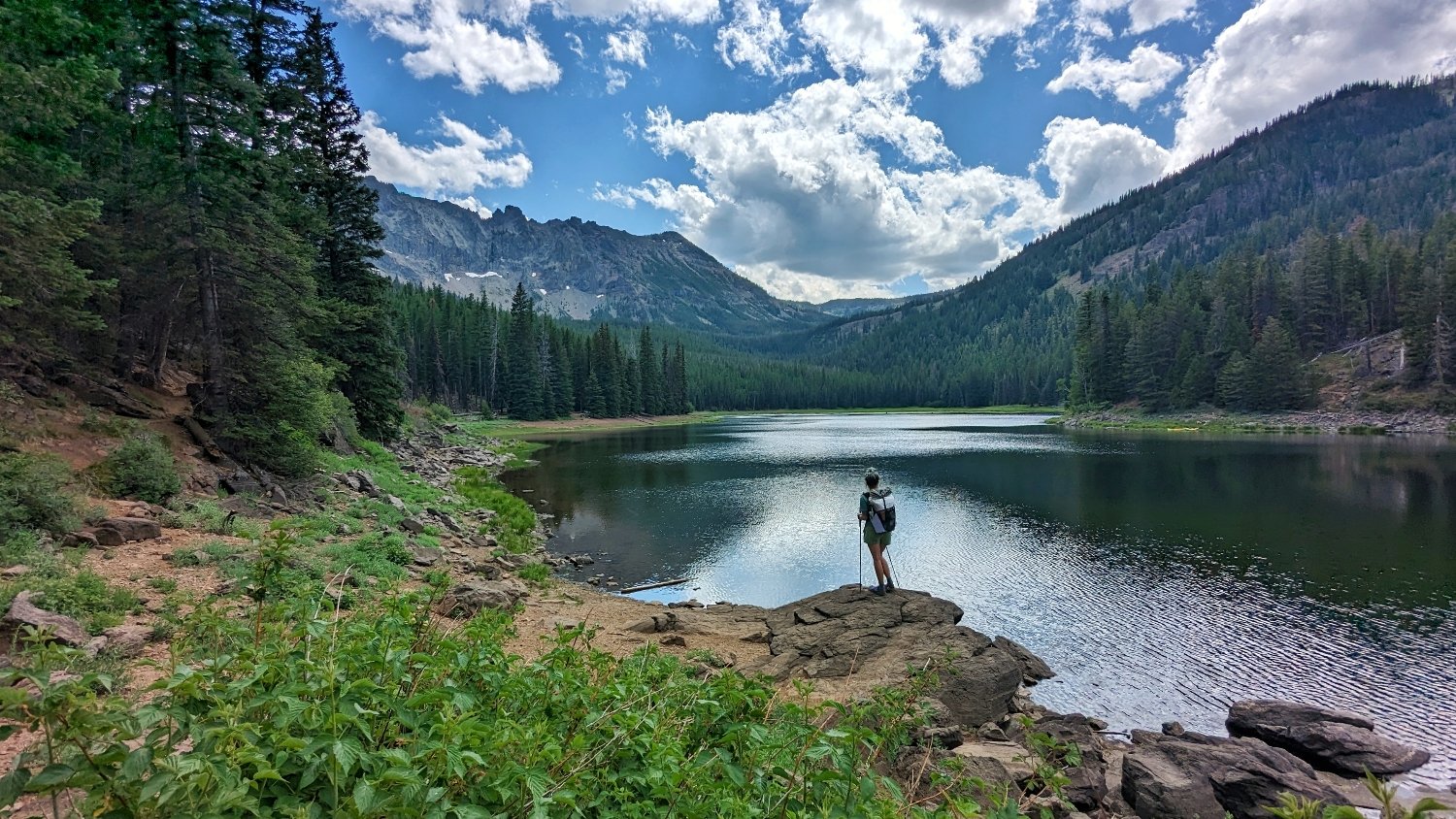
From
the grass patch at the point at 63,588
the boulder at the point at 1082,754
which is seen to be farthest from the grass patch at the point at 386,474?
the boulder at the point at 1082,754

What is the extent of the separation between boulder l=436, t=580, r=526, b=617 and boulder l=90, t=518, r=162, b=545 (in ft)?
18.3

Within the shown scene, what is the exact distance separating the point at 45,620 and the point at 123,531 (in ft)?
19.2

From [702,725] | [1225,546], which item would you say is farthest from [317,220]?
[1225,546]

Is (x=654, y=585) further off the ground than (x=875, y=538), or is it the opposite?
(x=875, y=538)

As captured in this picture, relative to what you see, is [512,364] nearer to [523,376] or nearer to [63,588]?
[523,376]

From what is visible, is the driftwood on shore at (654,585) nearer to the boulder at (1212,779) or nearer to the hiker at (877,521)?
the hiker at (877,521)

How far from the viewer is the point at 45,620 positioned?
664cm

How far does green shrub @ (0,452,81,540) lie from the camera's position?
9.42m

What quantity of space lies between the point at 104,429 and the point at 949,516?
29.6 m

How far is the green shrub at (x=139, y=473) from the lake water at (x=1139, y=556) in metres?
11.0

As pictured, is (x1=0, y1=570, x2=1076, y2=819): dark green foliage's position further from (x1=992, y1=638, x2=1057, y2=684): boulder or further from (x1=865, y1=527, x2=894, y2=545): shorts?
(x1=865, y1=527, x2=894, y2=545): shorts

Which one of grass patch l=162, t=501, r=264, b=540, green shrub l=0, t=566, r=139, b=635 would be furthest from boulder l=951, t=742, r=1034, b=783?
grass patch l=162, t=501, r=264, b=540

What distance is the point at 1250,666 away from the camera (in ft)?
44.0

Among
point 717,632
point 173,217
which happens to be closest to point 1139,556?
point 717,632
